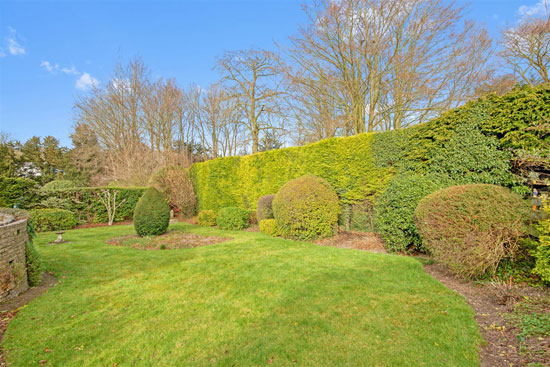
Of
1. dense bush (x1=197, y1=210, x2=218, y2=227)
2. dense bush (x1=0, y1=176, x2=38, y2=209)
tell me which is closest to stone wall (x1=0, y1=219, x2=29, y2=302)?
dense bush (x1=197, y1=210, x2=218, y2=227)

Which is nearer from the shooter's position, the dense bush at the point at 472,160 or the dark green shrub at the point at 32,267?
the dark green shrub at the point at 32,267

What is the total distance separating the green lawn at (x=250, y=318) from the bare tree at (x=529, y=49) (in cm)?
1254

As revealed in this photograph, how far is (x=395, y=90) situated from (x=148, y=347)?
13456 mm

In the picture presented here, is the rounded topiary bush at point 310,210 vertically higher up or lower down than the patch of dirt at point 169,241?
higher up

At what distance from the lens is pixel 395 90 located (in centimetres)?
1227

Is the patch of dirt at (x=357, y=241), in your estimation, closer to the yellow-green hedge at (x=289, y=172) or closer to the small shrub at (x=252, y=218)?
the yellow-green hedge at (x=289, y=172)

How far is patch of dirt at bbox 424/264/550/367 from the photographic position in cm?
237

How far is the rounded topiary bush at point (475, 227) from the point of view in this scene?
398 centimetres

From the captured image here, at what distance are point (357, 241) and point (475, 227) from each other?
364cm

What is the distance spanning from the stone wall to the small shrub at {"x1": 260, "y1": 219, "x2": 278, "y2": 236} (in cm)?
640

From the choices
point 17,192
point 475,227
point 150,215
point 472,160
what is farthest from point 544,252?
point 17,192

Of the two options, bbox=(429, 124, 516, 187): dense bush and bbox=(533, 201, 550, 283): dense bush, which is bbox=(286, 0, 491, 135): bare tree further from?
bbox=(533, 201, 550, 283): dense bush

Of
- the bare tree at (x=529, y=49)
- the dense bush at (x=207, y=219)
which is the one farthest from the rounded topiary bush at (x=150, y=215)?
the bare tree at (x=529, y=49)

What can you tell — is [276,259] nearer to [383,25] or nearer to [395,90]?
[395,90]
